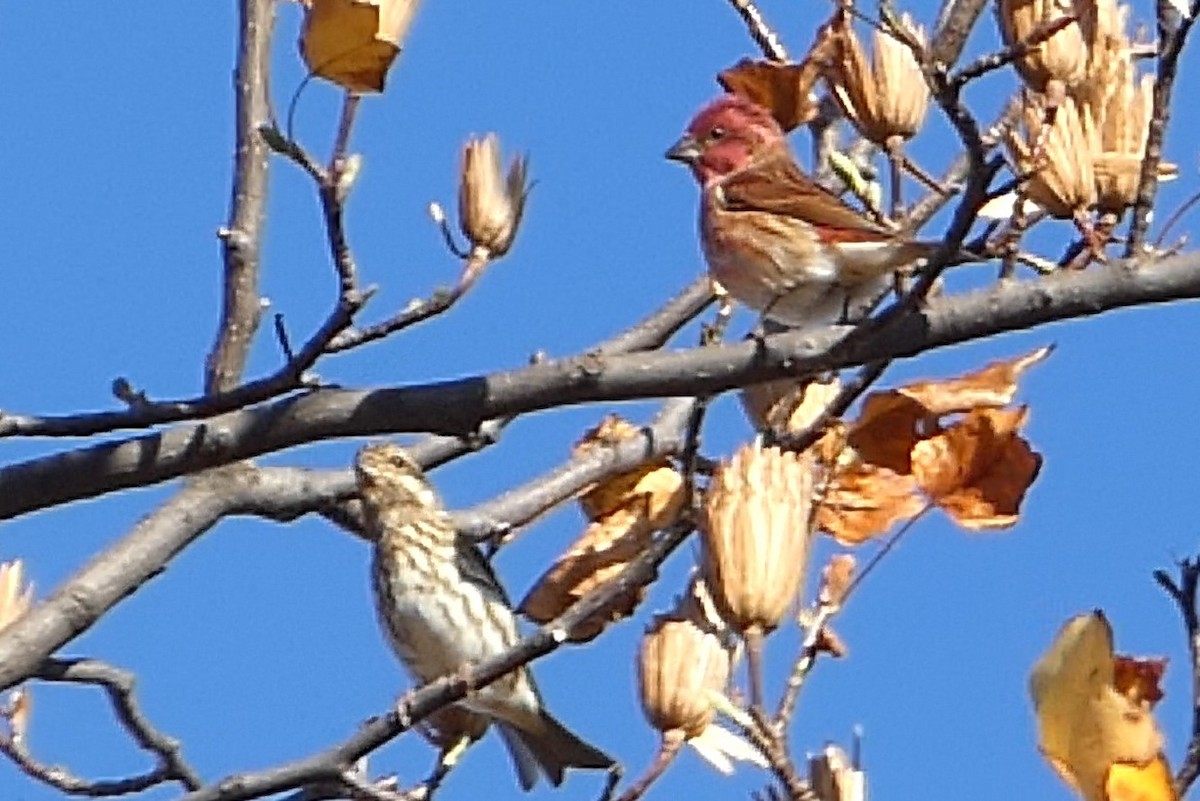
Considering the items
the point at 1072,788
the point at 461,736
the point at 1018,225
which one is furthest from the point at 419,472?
the point at 1072,788

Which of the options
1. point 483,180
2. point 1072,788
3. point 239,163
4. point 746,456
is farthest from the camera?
point 239,163

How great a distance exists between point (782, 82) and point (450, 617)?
2.55 metres

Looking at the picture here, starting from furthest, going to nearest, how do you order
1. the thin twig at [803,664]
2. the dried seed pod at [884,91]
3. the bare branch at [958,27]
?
the bare branch at [958,27] → the dried seed pod at [884,91] → the thin twig at [803,664]

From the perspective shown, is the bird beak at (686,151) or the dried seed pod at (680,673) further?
the bird beak at (686,151)

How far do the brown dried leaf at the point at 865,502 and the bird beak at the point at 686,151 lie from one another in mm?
2584

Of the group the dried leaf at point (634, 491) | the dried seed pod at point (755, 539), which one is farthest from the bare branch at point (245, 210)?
the dried seed pod at point (755, 539)

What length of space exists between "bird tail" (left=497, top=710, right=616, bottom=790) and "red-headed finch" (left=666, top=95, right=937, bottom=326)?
1.13 m

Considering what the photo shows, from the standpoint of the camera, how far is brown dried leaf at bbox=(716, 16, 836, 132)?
3150mm

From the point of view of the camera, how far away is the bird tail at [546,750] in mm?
5457

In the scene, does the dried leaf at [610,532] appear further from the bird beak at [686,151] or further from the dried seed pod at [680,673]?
the bird beak at [686,151]

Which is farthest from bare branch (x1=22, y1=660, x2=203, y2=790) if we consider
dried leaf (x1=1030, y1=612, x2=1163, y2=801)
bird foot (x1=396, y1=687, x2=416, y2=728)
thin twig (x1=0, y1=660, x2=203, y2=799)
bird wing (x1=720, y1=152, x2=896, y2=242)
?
dried leaf (x1=1030, y1=612, x2=1163, y2=801)

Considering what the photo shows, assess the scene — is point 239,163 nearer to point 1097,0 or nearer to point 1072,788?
point 1097,0

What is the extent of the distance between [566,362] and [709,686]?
73 cm

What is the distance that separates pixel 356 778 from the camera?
3557 millimetres
